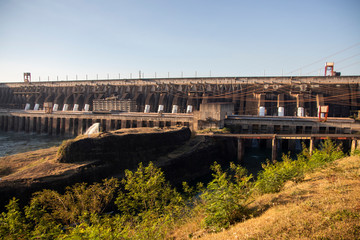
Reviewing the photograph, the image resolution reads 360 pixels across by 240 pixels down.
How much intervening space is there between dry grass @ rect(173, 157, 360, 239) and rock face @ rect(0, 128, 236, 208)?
384 inches

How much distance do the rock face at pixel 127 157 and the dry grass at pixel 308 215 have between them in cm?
976

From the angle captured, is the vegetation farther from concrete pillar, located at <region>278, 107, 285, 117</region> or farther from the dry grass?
concrete pillar, located at <region>278, 107, 285, 117</region>

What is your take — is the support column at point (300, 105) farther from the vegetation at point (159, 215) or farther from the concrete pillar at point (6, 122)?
the concrete pillar at point (6, 122)

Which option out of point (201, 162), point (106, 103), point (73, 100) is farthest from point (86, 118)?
point (201, 162)

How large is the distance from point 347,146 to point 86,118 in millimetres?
39926

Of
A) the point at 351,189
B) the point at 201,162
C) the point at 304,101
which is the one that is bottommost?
the point at 201,162

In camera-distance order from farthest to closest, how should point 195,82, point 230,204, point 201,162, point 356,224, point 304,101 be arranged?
1. point 195,82
2. point 304,101
3. point 201,162
4. point 230,204
5. point 356,224

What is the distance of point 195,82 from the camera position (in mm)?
48250

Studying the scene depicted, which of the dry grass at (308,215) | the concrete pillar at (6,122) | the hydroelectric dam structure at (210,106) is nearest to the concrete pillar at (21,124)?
the hydroelectric dam structure at (210,106)

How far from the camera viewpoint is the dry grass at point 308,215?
5.51 meters

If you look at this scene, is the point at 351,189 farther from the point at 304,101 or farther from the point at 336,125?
the point at 304,101

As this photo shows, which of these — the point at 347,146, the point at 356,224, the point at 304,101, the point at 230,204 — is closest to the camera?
the point at 356,224

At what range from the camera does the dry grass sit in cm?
551

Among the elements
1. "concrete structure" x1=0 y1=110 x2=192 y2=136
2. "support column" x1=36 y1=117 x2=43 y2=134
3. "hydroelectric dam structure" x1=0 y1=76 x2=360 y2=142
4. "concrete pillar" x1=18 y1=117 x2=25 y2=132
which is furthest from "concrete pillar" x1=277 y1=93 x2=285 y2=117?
"concrete pillar" x1=18 y1=117 x2=25 y2=132
